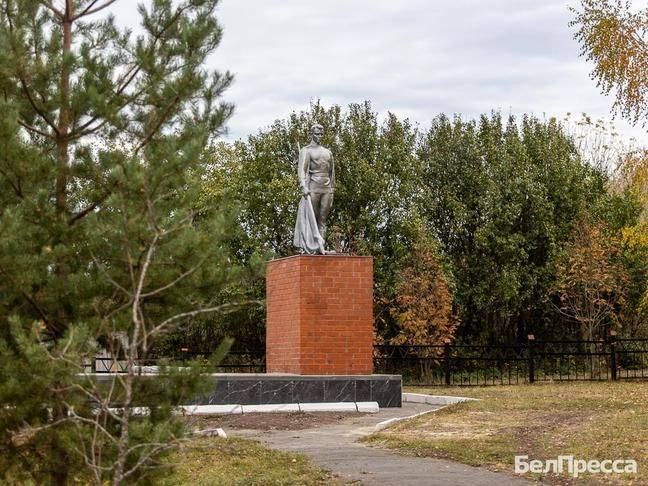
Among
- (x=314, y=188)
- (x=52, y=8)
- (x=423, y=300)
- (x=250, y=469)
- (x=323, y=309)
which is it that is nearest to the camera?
(x=52, y=8)

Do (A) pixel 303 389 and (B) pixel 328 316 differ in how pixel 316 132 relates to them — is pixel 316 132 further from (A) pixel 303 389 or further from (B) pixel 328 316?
(A) pixel 303 389

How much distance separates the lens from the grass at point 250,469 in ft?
28.3

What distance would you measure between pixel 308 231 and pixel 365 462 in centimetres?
784

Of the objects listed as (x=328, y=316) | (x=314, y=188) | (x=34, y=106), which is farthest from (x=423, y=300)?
(x=34, y=106)

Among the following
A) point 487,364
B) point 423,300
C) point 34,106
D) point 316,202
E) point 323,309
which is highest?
point 316,202

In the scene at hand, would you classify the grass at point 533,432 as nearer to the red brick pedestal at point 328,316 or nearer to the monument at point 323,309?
the monument at point 323,309

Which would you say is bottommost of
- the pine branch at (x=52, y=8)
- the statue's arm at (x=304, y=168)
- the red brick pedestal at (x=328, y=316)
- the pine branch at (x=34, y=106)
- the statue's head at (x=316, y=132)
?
the red brick pedestal at (x=328, y=316)

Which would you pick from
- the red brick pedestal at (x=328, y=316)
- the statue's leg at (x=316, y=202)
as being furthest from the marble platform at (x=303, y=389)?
the statue's leg at (x=316, y=202)

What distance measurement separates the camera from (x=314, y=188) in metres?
17.1

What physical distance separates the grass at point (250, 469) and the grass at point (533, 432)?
57.7 inches

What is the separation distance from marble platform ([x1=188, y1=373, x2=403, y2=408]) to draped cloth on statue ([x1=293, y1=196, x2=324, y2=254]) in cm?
236

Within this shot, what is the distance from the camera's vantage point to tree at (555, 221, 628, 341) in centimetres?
2691

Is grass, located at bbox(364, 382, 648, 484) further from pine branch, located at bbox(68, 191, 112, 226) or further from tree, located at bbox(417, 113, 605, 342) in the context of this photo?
tree, located at bbox(417, 113, 605, 342)

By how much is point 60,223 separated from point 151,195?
33.0 inches
